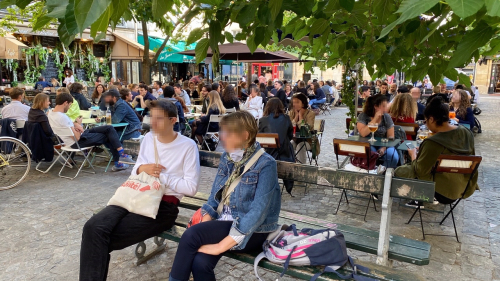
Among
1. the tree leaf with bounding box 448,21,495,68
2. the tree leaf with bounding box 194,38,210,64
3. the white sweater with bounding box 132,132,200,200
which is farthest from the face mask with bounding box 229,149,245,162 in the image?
the tree leaf with bounding box 448,21,495,68

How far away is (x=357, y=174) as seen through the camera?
302cm

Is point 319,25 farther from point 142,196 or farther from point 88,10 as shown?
point 88,10

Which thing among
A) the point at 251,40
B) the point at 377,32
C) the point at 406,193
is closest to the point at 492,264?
the point at 406,193

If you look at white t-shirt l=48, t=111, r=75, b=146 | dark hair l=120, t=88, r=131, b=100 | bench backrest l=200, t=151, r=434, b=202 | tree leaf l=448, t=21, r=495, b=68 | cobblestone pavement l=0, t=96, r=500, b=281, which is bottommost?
cobblestone pavement l=0, t=96, r=500, b=281

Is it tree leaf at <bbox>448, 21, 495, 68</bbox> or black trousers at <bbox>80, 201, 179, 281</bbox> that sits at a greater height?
tree leaf at <bbox>448, 21, 495, 68</bbox>

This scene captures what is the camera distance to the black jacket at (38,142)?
654 cm

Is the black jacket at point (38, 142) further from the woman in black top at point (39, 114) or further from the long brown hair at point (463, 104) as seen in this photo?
the long brown hair at point (463, 104)

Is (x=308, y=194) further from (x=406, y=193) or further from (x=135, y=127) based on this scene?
(x=135, y=127)

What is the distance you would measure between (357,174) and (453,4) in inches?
85.9

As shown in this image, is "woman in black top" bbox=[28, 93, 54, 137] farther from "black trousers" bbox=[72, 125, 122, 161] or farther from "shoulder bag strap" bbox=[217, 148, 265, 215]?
"shoulder bag strap" bbox=[217, 148, 265, 215]

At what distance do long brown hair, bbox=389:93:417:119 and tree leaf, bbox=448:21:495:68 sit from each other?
5517 millimetres

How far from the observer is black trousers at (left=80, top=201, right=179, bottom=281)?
9.13 feet

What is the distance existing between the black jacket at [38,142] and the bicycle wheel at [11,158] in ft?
0.52

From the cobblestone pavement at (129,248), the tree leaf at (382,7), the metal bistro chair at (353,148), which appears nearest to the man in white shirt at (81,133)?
the cobblestone pavement at (129,248)
